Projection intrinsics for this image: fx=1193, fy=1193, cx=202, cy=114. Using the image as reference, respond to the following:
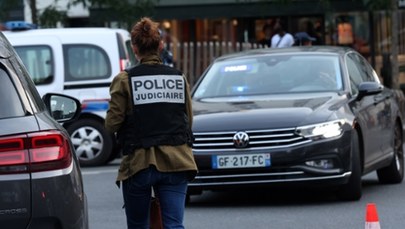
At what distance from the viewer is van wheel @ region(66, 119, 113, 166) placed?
645 inches

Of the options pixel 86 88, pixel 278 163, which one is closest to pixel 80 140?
pixel 86 88

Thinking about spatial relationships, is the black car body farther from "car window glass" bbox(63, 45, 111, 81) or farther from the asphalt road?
"car window glass" bbox(63, 45, 111, 81)

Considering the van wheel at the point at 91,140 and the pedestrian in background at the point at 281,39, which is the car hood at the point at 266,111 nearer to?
the van wheel at the point at 91,140

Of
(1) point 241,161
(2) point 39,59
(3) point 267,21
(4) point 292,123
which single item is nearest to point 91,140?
(2) point 39,59

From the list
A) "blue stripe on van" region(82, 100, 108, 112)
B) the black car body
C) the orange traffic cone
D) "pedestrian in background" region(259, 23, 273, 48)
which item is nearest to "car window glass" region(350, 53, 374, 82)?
"blue stripe on van" region(82, 100, 108, 112)

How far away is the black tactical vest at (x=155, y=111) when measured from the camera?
21.3 feet

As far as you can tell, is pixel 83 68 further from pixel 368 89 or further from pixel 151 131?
pixel 151 131

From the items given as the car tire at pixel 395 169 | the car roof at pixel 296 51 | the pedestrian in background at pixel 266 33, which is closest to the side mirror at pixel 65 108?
the car roof at pixel 296 51

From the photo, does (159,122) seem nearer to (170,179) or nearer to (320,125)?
(170,179)

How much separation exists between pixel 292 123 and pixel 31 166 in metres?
5.71

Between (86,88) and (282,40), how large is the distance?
8.00 meters

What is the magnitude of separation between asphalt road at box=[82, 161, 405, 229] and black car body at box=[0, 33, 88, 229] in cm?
451

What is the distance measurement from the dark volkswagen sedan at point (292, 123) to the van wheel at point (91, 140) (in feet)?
13.2

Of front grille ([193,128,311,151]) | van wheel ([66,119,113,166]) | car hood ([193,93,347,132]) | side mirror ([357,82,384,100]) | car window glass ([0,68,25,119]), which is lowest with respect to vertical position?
van wheel ([66,119,113,166])
